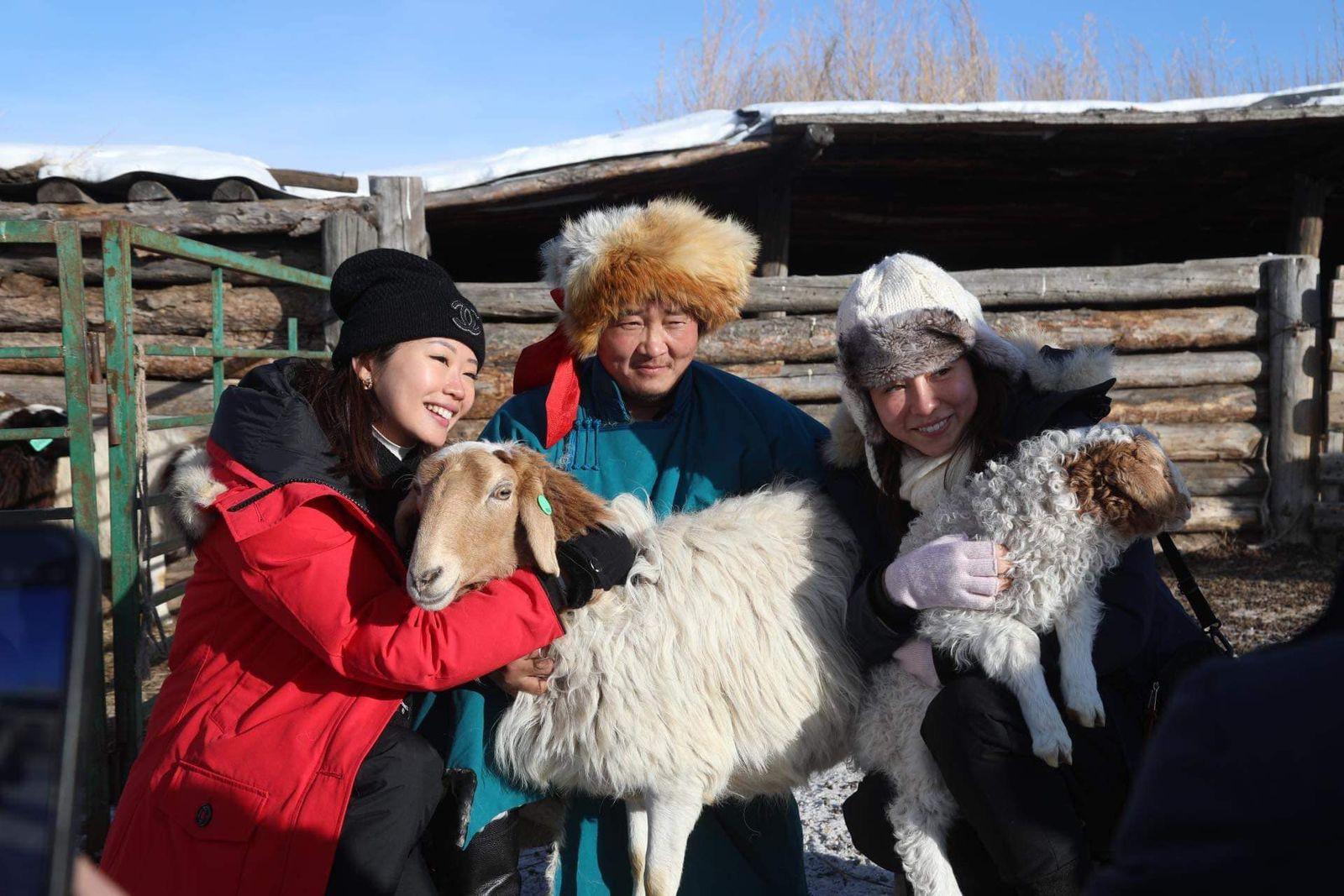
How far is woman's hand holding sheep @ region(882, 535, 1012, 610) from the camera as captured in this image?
88.5 inches

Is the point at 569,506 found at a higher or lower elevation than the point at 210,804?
higher

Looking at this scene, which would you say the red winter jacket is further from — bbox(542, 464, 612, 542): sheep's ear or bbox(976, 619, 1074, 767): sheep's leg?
bbox(976, 619, 1074, 767): sheep's leg

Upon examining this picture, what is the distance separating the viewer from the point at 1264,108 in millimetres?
6555

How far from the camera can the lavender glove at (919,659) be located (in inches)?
95.0

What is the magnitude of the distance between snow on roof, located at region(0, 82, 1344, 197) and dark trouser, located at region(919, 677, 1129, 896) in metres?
4.98

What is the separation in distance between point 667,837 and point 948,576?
1003 millimetres

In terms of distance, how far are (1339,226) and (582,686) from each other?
10.7m

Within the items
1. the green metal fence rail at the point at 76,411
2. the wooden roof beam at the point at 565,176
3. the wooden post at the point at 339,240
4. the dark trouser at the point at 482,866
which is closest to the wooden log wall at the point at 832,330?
the wooden post at the point at 339,240

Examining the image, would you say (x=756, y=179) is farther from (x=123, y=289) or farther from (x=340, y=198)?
(x=123, y=289)

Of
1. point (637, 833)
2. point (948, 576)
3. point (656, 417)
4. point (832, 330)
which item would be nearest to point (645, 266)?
point (656, 417)

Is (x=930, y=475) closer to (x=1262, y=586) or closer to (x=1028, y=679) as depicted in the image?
(x=1028, y=679)

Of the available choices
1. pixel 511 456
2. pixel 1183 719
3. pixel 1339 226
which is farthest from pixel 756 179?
pixel 1183 719

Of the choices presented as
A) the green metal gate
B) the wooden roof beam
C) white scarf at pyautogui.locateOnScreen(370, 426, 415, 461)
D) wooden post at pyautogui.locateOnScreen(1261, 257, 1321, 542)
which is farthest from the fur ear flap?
wooden post at pyautogui.locateOnScreen(1261, 257, 1321, 542)

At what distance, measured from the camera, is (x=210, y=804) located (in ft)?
6.81
